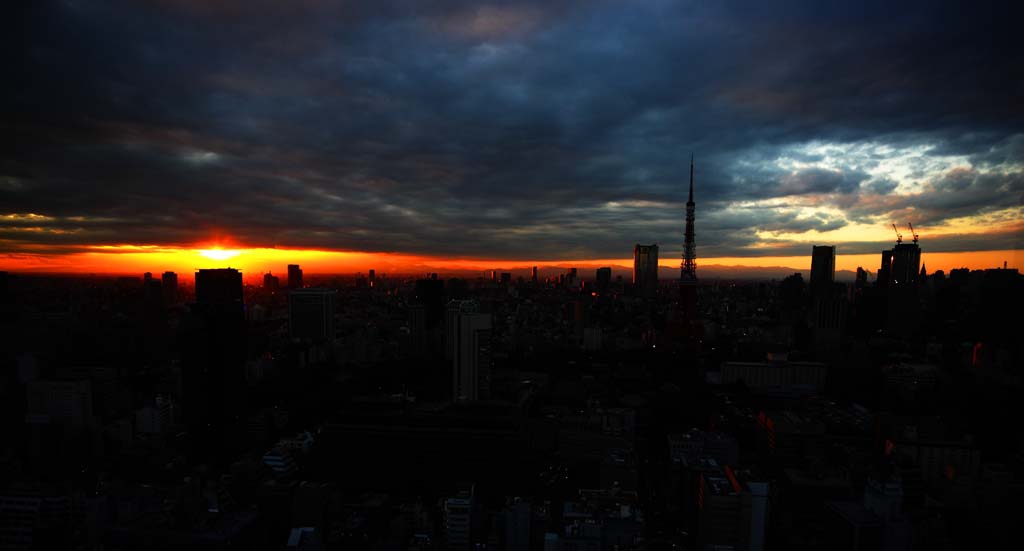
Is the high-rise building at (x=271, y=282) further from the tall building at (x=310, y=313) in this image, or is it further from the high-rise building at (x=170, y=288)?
the high-rise building at (x=170, y=288)

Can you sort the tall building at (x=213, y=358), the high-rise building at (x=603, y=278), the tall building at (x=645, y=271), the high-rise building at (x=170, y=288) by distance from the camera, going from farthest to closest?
the high-rise building at (x=603, y=278) → the tall building at (x=645, y=271) → the high-rise building at (x=170, y=288) → the tall building at (x=213, y=358)

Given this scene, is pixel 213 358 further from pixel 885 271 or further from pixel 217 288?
pixel 885 271

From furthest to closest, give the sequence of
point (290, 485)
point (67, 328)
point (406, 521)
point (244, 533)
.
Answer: point (67, 328)
point (290, 485)
point (406, 521)
point (244, 533)

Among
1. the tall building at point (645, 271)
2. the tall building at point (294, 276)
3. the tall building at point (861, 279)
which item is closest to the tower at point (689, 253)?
the tall building at point (861, 279)

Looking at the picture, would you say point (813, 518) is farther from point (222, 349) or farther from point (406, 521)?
point (222, 349)

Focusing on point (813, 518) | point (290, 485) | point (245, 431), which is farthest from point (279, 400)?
point (813, 518)

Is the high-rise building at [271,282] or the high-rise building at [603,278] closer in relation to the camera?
the high-rise building at [271,282]
